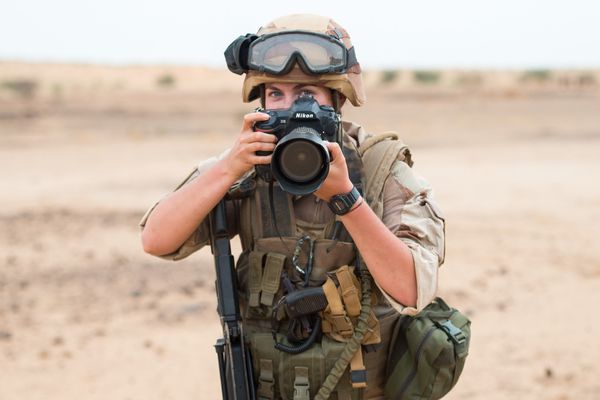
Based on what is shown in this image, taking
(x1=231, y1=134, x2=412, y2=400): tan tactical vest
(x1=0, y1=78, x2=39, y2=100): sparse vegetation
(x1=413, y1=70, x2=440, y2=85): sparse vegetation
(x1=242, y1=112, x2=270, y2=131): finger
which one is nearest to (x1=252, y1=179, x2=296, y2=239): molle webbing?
(x1=231, y1=134, x2=412, y2=400): tan tactical vest

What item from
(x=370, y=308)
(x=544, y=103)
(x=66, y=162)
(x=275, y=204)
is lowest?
(x=370, y=308)

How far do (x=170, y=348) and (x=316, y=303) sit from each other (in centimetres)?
340

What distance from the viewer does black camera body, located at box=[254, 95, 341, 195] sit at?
2.10 meters

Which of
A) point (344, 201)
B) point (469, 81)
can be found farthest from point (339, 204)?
point (469, 81)

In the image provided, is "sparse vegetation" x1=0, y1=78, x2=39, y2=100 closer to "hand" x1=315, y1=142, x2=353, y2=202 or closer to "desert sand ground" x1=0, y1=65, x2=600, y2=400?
"desert sand ground" x1=0, y1=65, x2=600, y2=400

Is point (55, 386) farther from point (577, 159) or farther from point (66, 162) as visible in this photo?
point (577, 159)

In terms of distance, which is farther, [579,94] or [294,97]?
[579,94]

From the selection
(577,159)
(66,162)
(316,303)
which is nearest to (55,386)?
(316,303)

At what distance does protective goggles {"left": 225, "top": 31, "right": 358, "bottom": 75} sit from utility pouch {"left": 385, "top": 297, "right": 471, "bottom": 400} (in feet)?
2.57

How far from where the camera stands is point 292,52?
93.7 inches

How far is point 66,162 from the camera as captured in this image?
48.8 ft

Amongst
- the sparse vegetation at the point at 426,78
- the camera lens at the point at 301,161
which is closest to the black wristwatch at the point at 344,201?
the camera lens at the point at 301,161

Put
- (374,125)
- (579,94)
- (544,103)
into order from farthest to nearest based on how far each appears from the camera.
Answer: (579,94) → (544,103) → (374,125)

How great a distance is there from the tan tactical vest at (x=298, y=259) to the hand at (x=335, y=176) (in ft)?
0.98
